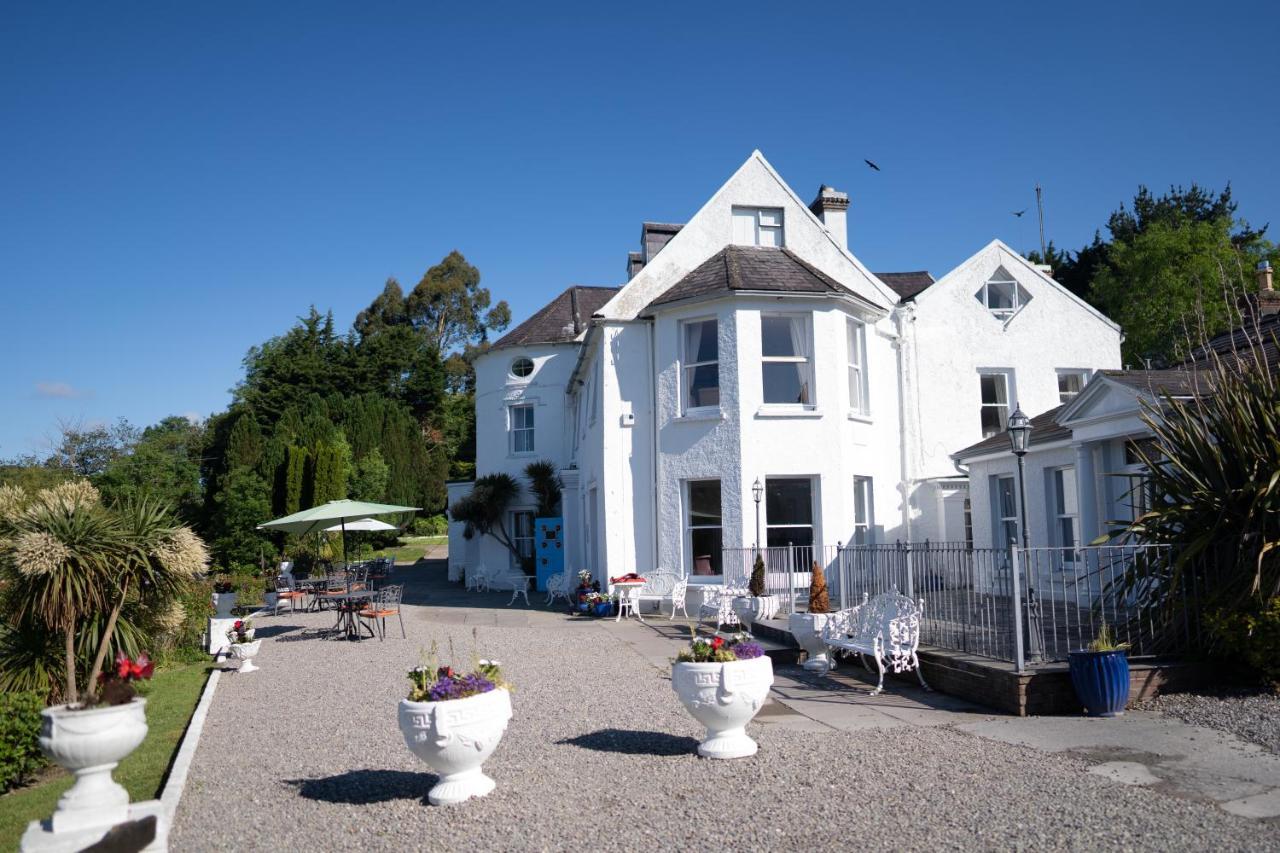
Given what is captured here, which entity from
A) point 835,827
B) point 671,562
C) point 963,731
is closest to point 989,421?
point 671,562

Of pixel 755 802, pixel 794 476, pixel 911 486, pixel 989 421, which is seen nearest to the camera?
pixel 755 802

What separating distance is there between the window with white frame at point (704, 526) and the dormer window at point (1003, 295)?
942 centimetres

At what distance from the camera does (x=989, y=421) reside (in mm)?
22953

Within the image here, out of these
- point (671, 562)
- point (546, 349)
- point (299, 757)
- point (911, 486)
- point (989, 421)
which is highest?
A: point (546, 349)

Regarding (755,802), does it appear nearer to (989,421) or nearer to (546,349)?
(989,421)

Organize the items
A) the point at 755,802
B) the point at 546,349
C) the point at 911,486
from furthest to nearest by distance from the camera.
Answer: the point at 546,349
the point at 911,486
the point at 755,802

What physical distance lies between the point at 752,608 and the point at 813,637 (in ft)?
10.6

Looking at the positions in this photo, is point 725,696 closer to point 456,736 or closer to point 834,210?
point 456,736

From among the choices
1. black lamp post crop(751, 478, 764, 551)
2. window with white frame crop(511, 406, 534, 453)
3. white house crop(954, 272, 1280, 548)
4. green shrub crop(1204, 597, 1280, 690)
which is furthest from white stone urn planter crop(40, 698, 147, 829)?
window with white frame crop(511, 406, 534, 453)

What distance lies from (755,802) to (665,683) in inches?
205

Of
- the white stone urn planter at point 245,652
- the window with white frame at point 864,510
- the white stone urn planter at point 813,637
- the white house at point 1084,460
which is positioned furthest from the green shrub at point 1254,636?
the white stone urn planter at point 245,652

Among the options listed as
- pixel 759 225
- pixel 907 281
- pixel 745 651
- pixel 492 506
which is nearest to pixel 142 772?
pixel 745 651

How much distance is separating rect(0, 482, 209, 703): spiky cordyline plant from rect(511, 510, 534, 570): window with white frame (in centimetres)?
1744

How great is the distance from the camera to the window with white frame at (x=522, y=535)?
2859 centimetres
